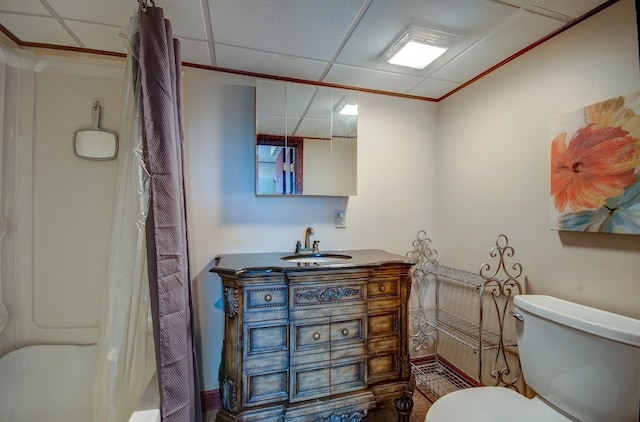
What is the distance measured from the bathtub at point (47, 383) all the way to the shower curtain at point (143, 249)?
57 cm

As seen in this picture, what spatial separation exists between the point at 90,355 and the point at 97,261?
514 mm

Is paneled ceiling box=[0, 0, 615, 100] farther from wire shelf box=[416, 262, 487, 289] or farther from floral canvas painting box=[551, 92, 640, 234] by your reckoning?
wire shelf box=[416, 262, 487, 289]

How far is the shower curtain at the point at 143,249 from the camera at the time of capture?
1.05 meters

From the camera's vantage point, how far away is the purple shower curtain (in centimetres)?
106

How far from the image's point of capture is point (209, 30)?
4.91ft

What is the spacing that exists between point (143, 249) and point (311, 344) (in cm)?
94

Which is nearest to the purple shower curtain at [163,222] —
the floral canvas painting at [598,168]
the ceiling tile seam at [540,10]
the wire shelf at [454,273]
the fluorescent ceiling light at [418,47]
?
the fluorescent ceiling light at [418,47]

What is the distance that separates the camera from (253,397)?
4.58ft

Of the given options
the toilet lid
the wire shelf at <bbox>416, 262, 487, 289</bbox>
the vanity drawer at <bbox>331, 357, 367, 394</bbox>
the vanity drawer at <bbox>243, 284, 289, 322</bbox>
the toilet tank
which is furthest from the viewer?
the wire shelf at <bbox>416, 262, 487, 289</bbox>

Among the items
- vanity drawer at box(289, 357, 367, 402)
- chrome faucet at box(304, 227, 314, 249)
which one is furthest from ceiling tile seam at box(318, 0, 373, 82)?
vanity drawer at box(289, 357, 367, 402)

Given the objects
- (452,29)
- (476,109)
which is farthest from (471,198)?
(452,29)

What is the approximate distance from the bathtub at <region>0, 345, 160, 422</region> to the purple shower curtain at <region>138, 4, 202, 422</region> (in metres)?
0.74

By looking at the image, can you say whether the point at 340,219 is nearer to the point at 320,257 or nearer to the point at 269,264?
the point at 320,257

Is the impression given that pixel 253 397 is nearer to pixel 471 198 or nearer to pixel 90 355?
pixel 90 355
